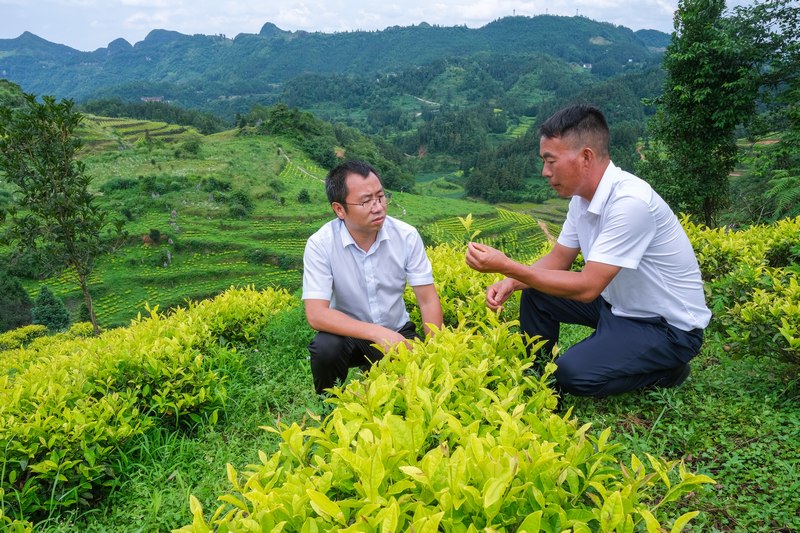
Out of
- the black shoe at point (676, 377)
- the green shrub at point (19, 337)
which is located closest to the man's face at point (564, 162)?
the black shoe at point (676, 377)

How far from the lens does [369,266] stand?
3.18 metres

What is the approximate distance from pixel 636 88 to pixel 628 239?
12713 cm

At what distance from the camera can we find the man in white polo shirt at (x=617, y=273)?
251 cm

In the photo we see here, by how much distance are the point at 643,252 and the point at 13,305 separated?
1837 inches

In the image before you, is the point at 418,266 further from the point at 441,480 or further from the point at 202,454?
the point at 441,480

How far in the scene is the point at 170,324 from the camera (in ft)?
12.3

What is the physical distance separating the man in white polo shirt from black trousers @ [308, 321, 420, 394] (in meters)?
0.90

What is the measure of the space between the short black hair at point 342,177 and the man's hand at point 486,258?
0.84m

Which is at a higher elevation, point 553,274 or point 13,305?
point 553,274

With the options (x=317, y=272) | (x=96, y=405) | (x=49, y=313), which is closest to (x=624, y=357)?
(x=317, y=272)

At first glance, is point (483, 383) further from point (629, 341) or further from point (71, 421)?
point (71, 421)

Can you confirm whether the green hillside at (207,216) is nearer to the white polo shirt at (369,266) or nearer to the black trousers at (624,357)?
the white polo shirt at (369,266)

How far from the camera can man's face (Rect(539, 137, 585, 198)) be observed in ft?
8.80

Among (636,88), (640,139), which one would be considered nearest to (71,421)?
(640,139)
